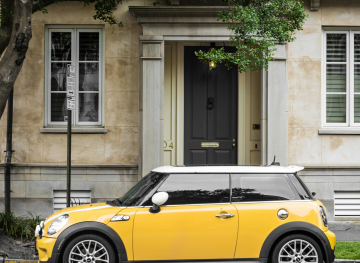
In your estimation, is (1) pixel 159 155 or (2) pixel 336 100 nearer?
(1) pixel 159 155

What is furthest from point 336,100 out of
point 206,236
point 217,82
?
point 206,236

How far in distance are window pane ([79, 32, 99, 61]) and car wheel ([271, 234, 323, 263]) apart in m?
6.77

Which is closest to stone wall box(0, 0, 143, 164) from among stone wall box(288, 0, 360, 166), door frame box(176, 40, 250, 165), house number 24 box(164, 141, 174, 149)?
house number 24 box(164, 141, 174, 149)

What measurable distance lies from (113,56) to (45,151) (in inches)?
108

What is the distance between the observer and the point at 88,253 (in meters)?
5.67

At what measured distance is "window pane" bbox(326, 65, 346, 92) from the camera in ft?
35.1

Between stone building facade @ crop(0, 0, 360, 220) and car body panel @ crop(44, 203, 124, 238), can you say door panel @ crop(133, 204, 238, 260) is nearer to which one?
car body panel @ crop(44, 203, 124, 238)

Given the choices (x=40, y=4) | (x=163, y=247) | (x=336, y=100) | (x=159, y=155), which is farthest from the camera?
(x=336, y=100)

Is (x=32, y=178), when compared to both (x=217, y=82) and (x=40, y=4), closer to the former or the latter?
(x=40, y=4)

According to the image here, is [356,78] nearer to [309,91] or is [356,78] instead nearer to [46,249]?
[309,91]

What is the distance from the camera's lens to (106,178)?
10.3 meters

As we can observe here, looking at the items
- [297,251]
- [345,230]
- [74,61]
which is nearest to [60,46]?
[74,61]

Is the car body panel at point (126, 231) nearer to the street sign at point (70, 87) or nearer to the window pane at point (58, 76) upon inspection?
the street sign at point (70, 87)

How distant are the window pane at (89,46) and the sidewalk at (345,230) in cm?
664
